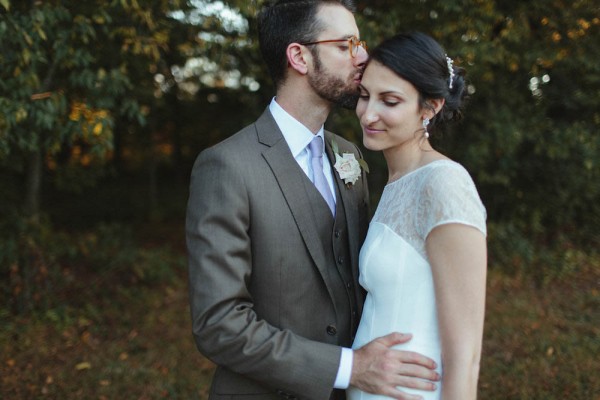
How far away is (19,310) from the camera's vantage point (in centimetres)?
583

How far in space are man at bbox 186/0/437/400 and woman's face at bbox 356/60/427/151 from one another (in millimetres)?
223

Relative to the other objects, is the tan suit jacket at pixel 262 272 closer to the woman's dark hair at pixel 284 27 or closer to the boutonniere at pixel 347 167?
the boutonniere at pixel 347 167

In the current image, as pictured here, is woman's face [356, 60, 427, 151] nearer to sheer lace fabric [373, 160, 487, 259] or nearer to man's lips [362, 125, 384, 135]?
man's lips [362, 125, 384, 135]

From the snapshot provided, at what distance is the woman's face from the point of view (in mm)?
2025

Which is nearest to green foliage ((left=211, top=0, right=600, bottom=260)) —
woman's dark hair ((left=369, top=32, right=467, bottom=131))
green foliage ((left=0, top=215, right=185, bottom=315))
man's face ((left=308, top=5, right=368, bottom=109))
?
man's face ((left=308, top=5, right=368, bottom=109))

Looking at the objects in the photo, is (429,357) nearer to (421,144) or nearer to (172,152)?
(421,144)

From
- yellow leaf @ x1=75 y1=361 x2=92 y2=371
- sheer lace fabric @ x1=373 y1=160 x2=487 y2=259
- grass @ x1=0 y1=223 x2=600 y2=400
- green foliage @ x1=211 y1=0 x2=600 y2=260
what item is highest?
green foliage @ x1=211 y1=0 x2=600 y2=260

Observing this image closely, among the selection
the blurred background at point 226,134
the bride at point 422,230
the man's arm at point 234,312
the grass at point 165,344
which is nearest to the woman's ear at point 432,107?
the bride at point 422,230

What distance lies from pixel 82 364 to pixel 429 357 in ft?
13.0

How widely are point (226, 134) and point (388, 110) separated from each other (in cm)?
753

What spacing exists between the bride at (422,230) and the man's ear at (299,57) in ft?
0.90

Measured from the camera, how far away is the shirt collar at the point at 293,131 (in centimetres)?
221

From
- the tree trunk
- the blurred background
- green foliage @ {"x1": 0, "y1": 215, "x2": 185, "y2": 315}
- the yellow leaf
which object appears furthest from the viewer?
the tree trunk

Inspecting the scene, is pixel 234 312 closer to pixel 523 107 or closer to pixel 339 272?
pixel 339 272
